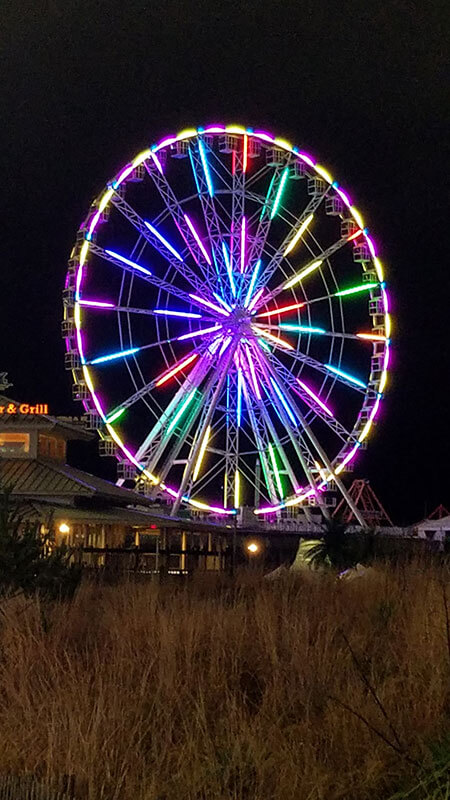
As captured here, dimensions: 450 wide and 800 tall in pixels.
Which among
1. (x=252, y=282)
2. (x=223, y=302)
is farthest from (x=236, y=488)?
(x=252, y=282)

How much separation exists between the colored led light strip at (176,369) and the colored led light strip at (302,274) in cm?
418

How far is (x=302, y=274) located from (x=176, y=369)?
18.9 feet

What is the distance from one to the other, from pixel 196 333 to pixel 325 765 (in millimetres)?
33380

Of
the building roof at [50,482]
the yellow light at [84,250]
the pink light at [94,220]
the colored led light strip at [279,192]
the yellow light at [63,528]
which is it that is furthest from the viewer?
the colored led light strip at [279,192]

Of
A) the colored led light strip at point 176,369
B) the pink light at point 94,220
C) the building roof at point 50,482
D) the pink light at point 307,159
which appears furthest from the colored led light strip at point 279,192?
the building roof at point 50,482

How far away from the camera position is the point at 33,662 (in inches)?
368

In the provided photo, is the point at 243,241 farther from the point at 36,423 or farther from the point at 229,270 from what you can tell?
the point at 36,423

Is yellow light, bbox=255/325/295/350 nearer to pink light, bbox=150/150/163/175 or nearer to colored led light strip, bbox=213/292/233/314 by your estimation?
colored led light strip, bbox=213/292/233/314

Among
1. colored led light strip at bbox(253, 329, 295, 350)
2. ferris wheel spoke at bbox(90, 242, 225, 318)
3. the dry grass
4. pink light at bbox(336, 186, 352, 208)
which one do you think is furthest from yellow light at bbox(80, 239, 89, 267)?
the dry grass

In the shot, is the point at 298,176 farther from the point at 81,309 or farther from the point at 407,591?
the point at 407,591

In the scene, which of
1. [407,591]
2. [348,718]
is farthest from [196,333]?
[348,718]

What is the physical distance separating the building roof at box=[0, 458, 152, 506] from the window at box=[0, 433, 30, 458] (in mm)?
252

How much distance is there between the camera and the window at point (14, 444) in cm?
3994

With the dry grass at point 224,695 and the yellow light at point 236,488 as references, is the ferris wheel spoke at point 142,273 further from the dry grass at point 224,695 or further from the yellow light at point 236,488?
the dry grass at point 224,695
